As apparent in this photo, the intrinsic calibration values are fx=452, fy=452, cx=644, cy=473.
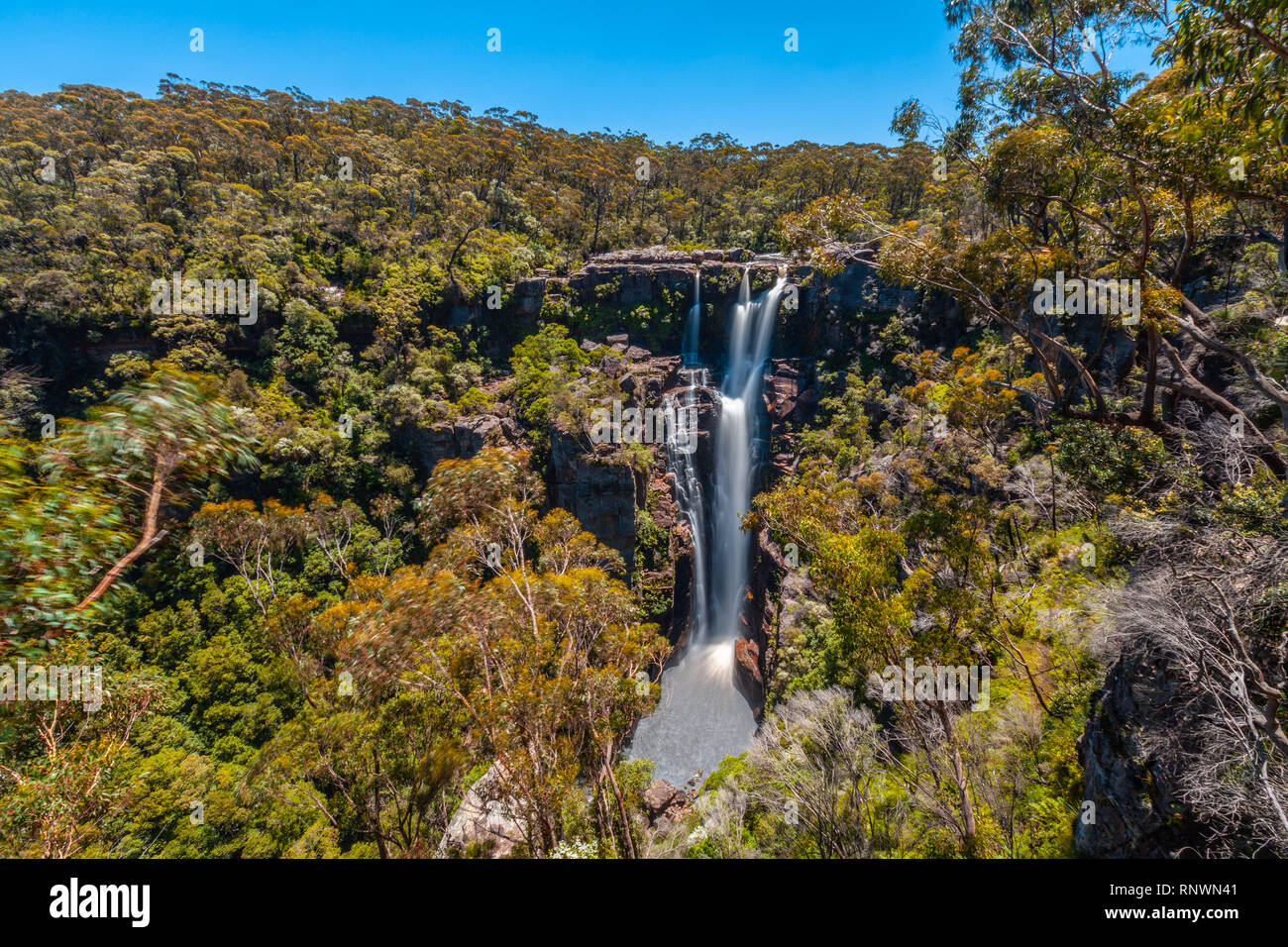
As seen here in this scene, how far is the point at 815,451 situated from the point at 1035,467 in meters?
12.2

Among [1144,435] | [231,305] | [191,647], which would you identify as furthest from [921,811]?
[231,305]

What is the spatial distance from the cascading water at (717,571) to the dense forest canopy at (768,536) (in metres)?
2.37

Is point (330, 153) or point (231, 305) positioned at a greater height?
point (330, 153)

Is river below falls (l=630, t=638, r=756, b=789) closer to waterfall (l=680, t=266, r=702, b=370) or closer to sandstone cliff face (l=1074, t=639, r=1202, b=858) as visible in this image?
sandstone cliff face (l=1074, t=639, r=1202, b=858)

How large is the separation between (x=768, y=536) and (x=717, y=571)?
192 inches

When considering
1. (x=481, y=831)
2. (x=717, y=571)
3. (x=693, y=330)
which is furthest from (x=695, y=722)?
(x=693, y=330)

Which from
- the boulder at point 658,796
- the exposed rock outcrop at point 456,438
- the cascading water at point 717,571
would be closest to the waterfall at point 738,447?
the cascading water at point 717,571

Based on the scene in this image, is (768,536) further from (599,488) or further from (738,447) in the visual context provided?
(599,488)

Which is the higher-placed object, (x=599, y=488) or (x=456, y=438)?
(x=456, y=438)

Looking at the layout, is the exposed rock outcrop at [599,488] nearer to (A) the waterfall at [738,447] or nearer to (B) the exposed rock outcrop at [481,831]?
(A) the waterfall at [738,447]

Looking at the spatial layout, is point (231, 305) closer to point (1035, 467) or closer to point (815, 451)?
point (815, 451)

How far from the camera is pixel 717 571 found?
2722cm

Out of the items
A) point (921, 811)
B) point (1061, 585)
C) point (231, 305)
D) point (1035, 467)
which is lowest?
point (921, 811)

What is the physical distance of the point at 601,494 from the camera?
23.0 m
